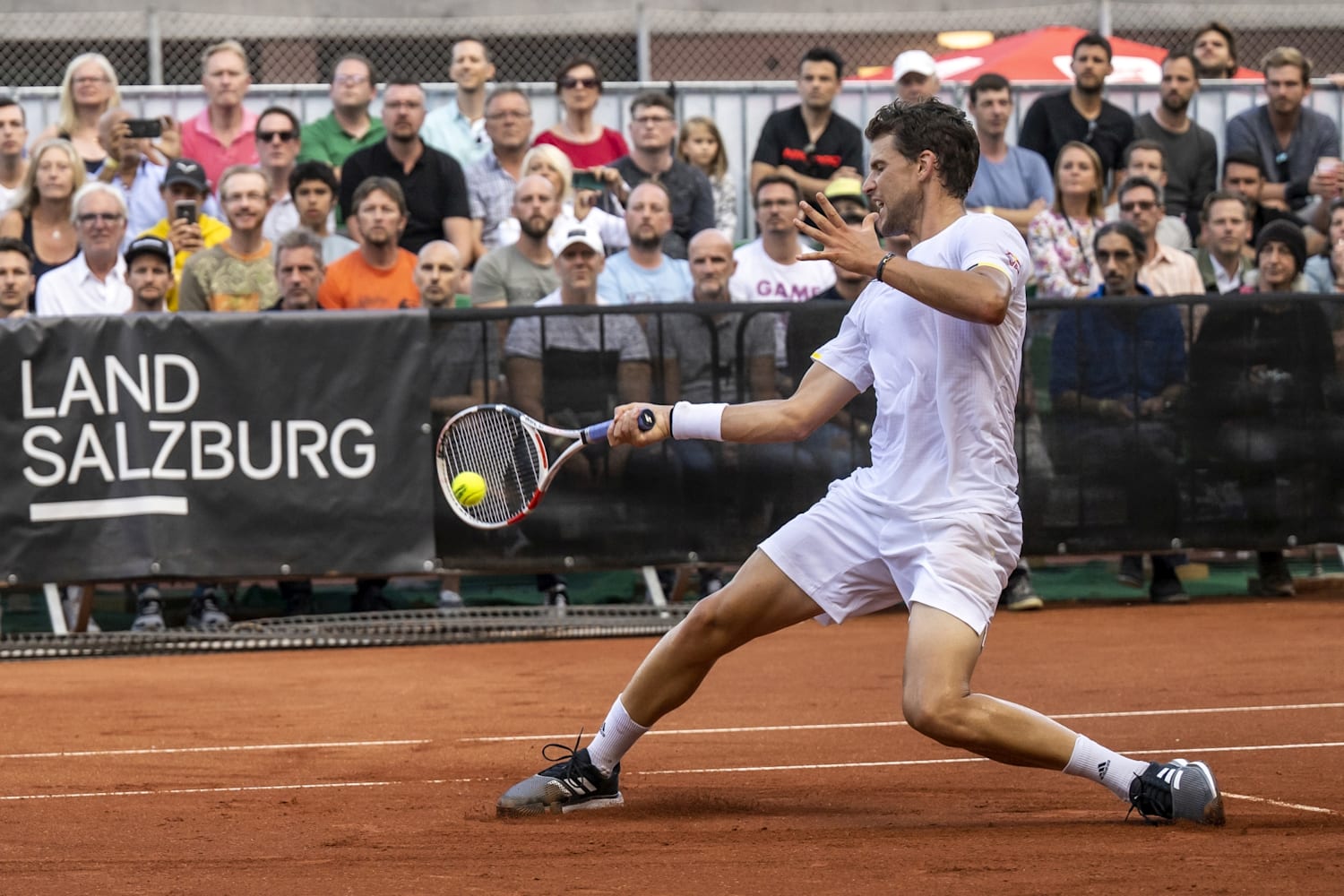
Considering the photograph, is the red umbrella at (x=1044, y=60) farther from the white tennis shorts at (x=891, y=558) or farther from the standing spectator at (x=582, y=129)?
the white tennis shorts at (x=891, y=558)

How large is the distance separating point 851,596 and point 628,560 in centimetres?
508

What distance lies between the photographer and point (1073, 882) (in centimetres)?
472

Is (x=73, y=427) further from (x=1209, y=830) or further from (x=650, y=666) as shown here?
(x=1209, y=830)

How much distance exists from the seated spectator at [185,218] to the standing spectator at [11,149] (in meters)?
1.01

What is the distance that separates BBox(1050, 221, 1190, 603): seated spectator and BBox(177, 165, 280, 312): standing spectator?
15.0 ft

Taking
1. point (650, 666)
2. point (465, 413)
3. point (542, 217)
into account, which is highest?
point (542, 217)

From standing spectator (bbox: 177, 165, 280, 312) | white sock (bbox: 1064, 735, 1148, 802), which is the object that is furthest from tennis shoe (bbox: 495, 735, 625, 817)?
standing spectator (bbox: 177, 165, 280, 312)

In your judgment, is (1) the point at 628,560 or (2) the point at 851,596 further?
(1) the point at 628,560

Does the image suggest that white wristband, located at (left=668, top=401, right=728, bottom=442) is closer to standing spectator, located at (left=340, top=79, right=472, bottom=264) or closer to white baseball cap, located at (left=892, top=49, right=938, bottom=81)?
standing spectator, located at (left=340, top=79, right=472, bottom=264)

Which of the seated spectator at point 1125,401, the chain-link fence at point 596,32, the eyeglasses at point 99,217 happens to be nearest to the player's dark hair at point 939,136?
the seated spectator at point 1125,401

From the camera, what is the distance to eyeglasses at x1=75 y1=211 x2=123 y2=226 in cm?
1130

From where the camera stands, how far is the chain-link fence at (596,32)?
17.8 metres

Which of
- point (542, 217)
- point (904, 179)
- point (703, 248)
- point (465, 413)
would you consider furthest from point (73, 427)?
Answer: point (904, 179)

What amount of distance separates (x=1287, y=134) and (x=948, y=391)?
9.35 metres
